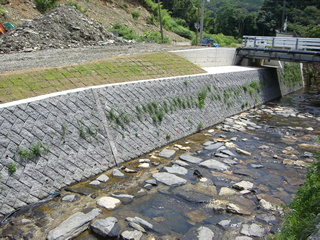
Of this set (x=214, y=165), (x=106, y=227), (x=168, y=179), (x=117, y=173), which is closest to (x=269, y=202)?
(x=214, y=165)

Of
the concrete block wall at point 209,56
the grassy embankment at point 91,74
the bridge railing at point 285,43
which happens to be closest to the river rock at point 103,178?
the grassy embankment at point 91,74

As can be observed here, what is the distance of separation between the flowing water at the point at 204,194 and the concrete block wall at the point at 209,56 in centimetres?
886

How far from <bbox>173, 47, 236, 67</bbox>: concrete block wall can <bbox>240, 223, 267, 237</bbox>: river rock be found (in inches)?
576

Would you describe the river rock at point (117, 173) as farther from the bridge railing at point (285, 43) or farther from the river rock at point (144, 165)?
the bridge railing at point (285, 43)

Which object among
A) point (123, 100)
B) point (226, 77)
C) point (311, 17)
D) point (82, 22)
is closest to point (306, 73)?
point (226, 77)

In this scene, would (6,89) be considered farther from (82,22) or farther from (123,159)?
(82,22)

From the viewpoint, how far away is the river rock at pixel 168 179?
9.12 m

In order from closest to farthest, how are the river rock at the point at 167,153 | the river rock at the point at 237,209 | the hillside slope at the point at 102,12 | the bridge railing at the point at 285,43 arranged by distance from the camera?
1. the river rock at the point at 237,209
2. the river rock at the point at 167,153
3. the bridge railing at the point at 285,43
4. the hillside slope at the point at 102,12

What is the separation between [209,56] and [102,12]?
27136 mm

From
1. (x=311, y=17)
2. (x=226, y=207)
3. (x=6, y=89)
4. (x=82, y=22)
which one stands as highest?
(x=311, y=17)

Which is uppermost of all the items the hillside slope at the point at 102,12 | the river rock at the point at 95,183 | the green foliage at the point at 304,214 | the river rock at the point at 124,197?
the hillside slope at the point at 102,12

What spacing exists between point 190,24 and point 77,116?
7388cm

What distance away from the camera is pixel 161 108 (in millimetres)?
12969

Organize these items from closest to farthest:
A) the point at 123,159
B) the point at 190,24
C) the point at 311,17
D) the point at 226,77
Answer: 1. the point at 123,159
2. the point at 226,77
3. the point at 311,17
4. the point at 190,24
